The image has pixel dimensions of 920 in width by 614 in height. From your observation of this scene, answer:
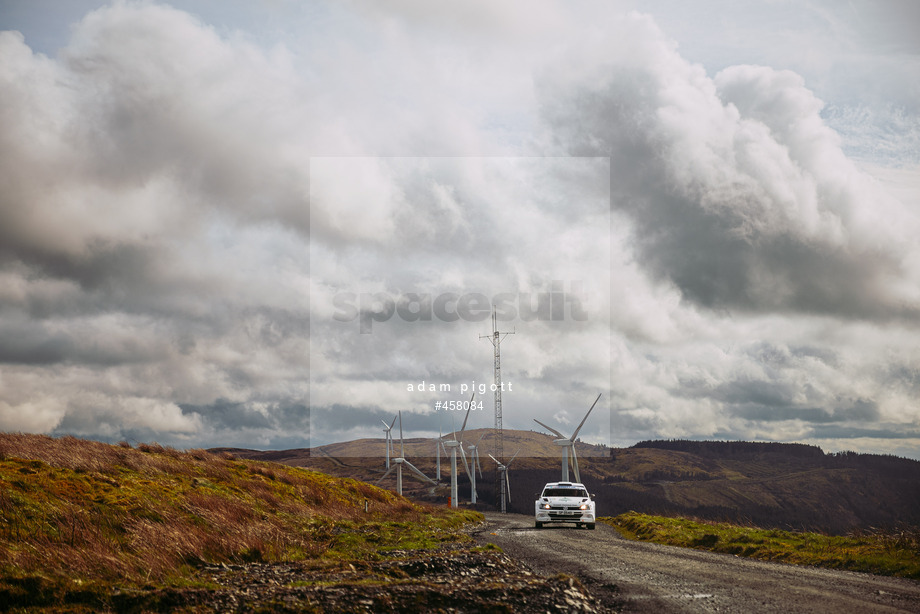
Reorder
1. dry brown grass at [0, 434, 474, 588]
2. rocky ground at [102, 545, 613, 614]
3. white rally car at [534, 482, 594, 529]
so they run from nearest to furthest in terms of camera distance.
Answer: rocky ground at [102, 545, 613, 614]
dry brown grass at [0, 434, 474, 588]
white rally car at [534, 482, 594, 529]

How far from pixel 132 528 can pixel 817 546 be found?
2373 cm

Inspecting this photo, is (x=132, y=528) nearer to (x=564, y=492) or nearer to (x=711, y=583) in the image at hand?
(x=711, y=583)

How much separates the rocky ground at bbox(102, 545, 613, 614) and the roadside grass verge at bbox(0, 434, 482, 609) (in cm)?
100

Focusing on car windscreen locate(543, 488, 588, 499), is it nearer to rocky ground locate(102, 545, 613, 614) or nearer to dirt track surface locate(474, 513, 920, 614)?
dirt track surface locate(474, 513, 920, 614)

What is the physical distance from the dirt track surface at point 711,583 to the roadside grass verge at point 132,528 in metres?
6.47

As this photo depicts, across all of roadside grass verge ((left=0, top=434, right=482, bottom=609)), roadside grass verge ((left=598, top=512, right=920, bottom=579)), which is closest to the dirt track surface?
roadside grass verge ((left=598, top=512, right=920, bottom=579))

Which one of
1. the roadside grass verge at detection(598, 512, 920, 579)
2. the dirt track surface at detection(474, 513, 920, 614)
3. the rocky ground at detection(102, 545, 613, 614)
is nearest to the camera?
the rocky ground at detection(102, 545, 613, 614)

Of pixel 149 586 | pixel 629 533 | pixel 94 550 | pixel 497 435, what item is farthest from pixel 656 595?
pixel 497 435

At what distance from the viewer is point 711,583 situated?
16906mm

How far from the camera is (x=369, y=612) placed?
475 inches

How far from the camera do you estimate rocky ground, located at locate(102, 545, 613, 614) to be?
12.2 metres

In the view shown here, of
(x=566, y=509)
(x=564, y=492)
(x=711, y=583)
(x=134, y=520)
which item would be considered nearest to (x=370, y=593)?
(x=711, y=583)

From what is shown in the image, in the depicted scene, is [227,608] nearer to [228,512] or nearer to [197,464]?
[228,512]

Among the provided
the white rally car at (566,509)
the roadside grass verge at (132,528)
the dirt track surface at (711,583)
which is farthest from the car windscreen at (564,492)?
the dirt track surface at (711,583)
